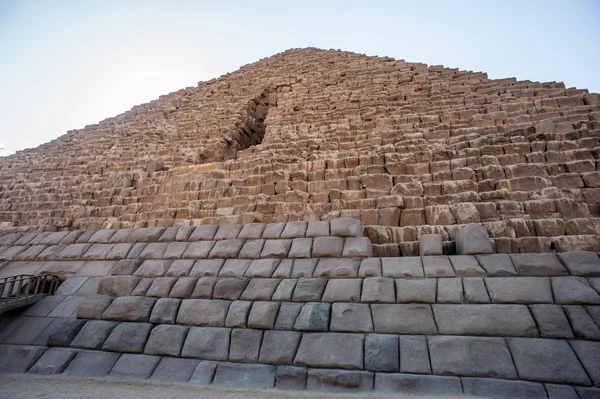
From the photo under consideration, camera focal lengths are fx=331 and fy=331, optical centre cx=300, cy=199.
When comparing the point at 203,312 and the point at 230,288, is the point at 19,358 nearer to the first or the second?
the point at 203,312

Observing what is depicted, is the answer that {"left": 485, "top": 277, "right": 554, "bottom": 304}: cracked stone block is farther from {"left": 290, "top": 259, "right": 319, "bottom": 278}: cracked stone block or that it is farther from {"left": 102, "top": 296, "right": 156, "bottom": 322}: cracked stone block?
{"left": 102, "top": 296, "right": 156, "bottom": 322}: cracked stone block

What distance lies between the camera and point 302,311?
3760 mm

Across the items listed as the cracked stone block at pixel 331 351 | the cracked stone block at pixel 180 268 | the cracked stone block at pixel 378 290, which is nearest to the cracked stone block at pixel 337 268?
the cracked stone block at pixel 378 290

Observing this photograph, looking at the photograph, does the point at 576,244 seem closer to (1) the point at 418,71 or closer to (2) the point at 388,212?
(2) the point at 388,212

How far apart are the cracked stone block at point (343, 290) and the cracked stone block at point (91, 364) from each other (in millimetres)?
2631

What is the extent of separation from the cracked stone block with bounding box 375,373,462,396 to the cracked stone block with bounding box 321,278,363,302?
90cm

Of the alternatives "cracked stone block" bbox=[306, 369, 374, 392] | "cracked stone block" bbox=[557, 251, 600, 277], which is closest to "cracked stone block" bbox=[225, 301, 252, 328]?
"cracked stone block" bbox=[306, 369, 374, 392]

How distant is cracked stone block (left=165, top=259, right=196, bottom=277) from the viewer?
4.84 m

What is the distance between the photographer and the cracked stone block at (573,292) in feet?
10.3

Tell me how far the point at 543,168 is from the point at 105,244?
7218 millimetres

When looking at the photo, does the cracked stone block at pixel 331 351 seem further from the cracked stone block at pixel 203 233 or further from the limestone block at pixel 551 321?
the cracked stone block at pixel 203 233

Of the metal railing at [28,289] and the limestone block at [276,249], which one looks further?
the metal railing at [28,289]

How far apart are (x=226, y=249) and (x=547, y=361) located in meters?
3.91

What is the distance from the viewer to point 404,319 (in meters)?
3.42
